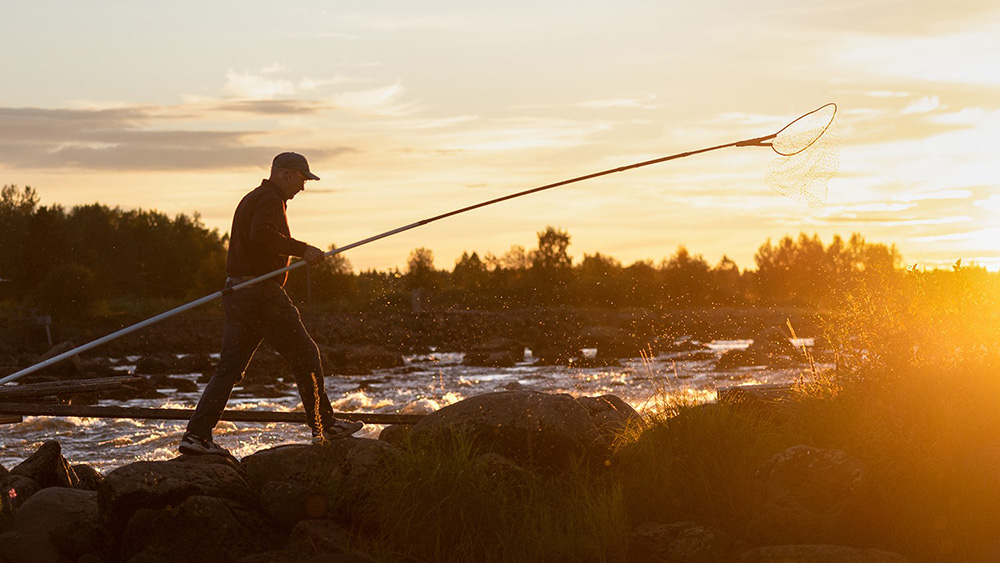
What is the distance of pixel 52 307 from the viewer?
48.4 m

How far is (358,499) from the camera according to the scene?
312 inches

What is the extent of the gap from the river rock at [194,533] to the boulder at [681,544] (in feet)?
9.00

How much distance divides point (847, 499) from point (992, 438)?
5.33 feet

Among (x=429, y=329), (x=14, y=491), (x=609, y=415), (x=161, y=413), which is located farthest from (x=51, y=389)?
(x=429, y=329)

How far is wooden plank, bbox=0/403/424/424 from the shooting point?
11.3 metres

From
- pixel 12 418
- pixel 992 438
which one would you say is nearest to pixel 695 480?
pixel 992 438

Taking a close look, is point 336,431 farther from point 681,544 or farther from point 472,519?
point 681,544

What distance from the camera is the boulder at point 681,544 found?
704 cm

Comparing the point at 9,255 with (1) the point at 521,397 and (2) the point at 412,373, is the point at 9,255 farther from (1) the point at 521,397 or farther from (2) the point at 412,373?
(1) the point at 521,397

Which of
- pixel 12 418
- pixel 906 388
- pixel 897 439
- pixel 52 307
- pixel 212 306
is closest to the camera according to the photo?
pixel 897 439

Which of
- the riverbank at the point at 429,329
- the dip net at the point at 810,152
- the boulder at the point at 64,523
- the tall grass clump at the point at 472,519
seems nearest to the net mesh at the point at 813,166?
the dip net at the point at 810,152

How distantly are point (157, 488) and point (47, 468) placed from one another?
234cm

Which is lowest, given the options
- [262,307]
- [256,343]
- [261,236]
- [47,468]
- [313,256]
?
[47,468]

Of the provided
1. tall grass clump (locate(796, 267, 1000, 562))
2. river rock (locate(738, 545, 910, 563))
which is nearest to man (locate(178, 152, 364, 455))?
river rock (locate(738, 545, 910, 563))
